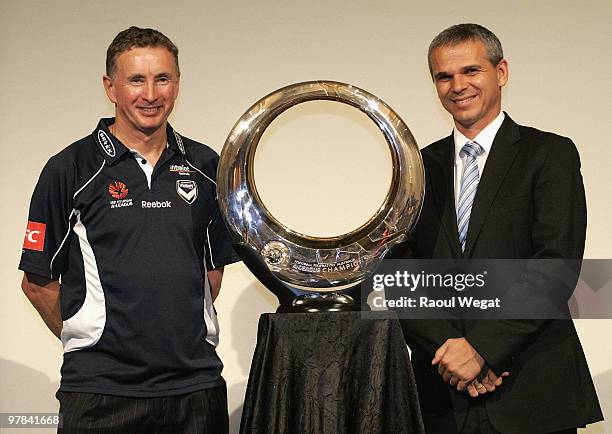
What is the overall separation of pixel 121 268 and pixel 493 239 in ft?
2.33

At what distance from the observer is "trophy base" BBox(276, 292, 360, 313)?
156 centimetres

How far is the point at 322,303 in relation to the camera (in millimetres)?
1564

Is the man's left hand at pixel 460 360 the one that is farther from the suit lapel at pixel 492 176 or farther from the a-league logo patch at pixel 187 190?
the a-league logo patch at pixel 187 190

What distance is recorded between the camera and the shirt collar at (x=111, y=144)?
1754 mm

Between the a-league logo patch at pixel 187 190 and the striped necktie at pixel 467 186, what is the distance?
53cm

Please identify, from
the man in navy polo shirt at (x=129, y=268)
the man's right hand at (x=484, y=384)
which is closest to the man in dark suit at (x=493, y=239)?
the man's right hand at (x=484, y=384)

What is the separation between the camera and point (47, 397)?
2.34m

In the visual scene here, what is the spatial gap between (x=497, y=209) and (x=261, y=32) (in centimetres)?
101

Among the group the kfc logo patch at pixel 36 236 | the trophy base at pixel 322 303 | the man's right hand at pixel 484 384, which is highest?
the kfc logo patch at pixel 36 236

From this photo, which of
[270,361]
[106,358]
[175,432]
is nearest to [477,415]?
[270,361]

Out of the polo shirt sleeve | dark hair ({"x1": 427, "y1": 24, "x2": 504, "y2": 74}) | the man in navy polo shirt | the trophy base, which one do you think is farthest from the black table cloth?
dark hair ({"x1": 427, "y1": 24, "x2": 504, "y2": 74})

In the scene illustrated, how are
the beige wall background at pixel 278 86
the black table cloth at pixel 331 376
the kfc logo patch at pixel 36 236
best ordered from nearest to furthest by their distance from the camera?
1. the black table cloth at pixel 331 376
2. the kfc logo patch at pixel 36 236
3. the beige wall background at pixel 278 86

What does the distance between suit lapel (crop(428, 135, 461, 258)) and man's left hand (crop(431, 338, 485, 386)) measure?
0.61 ft

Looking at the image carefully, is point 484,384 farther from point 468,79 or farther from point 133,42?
point 133,42
